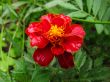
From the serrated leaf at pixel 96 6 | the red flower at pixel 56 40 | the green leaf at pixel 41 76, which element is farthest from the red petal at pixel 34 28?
the serrated leaf at pixel 96 6

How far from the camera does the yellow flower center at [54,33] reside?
3.08 ft

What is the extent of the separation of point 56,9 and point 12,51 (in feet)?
0.95

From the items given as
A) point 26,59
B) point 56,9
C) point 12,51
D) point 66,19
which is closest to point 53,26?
point 66,19

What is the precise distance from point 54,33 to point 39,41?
0.05 m

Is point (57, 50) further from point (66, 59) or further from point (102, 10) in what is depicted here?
point (102, 10)

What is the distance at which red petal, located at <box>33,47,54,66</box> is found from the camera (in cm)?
94

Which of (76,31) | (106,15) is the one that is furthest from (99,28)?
(76,31)

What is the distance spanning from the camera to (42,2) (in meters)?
1.48

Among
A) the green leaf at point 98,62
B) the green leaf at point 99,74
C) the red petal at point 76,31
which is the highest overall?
the red petal at point 76,31

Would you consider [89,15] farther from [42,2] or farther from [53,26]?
[42,2]

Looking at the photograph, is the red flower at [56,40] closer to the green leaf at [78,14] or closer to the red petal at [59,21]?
the red petal at [59,21]

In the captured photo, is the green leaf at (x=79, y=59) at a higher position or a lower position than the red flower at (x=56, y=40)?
lower

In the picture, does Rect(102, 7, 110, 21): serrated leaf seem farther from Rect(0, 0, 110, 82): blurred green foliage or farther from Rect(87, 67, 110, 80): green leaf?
Rect(87, 67, 110, 80): green leaf

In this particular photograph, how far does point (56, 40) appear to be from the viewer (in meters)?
0.94
